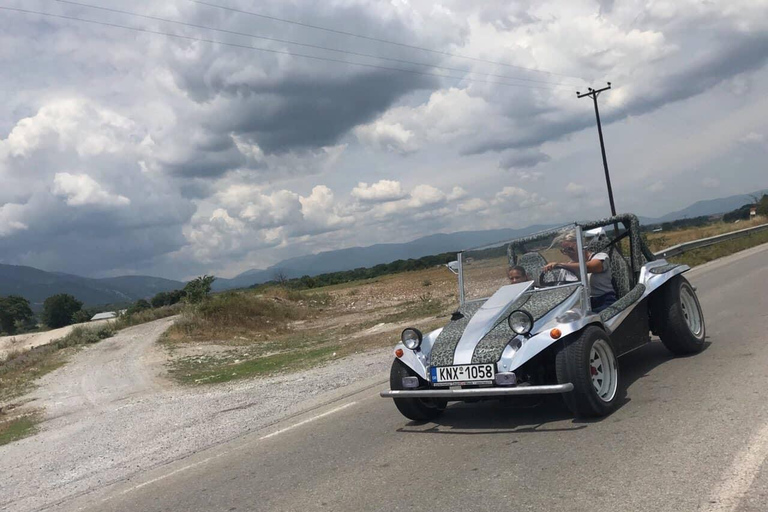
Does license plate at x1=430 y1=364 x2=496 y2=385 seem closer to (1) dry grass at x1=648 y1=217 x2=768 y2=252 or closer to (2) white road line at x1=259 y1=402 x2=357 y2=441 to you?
(2) white road line at x1=259 y1=402 x2=357 y2=441

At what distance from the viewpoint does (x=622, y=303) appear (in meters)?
7.02

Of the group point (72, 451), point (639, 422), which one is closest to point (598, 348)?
point (639, 422)

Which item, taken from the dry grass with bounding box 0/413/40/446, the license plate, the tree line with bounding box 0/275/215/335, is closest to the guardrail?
the license plate

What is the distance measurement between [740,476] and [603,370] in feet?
6.94

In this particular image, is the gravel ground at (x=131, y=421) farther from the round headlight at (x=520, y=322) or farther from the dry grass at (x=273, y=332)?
the round headlight at (x=520, y=322)

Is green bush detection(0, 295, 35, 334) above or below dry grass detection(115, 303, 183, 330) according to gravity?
above

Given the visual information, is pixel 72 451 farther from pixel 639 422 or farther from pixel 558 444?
pixel 639 422

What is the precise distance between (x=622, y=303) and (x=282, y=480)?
4079 mm

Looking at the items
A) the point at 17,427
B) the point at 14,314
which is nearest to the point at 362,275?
the point at 14,314

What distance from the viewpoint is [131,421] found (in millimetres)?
9672

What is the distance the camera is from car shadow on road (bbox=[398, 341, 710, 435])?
5762 mm

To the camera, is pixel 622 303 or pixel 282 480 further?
pixel 622 303

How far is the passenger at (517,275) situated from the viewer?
738 centimetres

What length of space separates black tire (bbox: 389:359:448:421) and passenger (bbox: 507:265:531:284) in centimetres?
173
